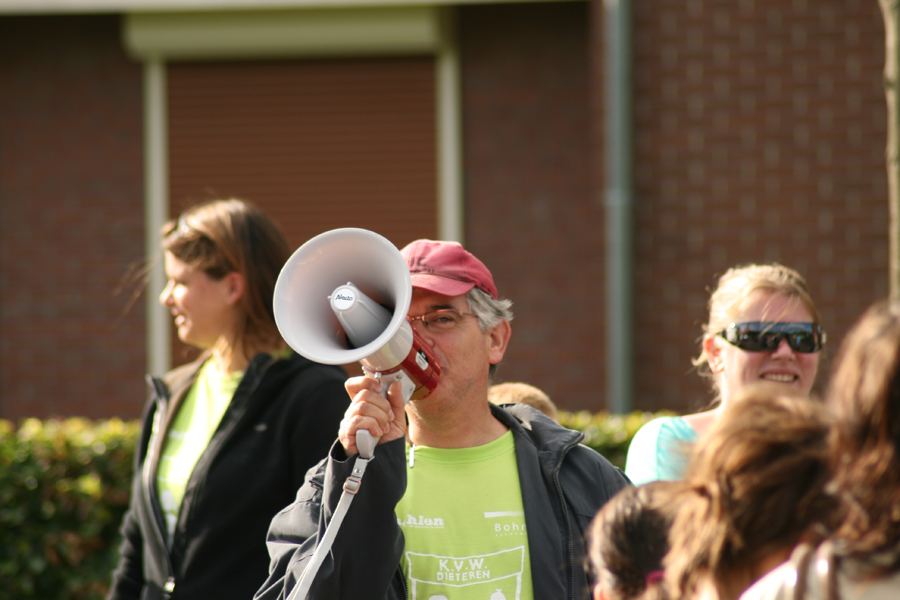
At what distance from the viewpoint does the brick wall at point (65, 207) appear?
698 cm

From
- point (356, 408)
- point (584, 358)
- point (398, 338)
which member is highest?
point (398, 338)

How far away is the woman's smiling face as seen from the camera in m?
2.71

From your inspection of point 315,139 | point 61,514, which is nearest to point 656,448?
point 61,514

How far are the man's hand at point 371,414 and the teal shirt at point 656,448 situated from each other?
0.83 metres

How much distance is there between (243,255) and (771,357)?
69.4 inches

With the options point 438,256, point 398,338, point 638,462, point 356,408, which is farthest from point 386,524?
point 638,462

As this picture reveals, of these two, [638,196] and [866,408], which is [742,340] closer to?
[866,408]

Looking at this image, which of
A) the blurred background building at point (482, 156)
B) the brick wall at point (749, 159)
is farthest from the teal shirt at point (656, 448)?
the brick wall at point (749, 159)

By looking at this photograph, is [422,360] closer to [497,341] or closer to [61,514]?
[497,341]

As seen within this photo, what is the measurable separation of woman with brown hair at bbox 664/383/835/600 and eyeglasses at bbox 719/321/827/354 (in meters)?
1.40

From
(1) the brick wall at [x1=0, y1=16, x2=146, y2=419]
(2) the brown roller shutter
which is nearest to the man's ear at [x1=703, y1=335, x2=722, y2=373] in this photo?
(2) the brown roller shutter

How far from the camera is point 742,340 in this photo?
2.73m

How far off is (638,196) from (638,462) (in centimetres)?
386

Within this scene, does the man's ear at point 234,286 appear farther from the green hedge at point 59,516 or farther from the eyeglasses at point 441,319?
the green hedge at point 59,516
